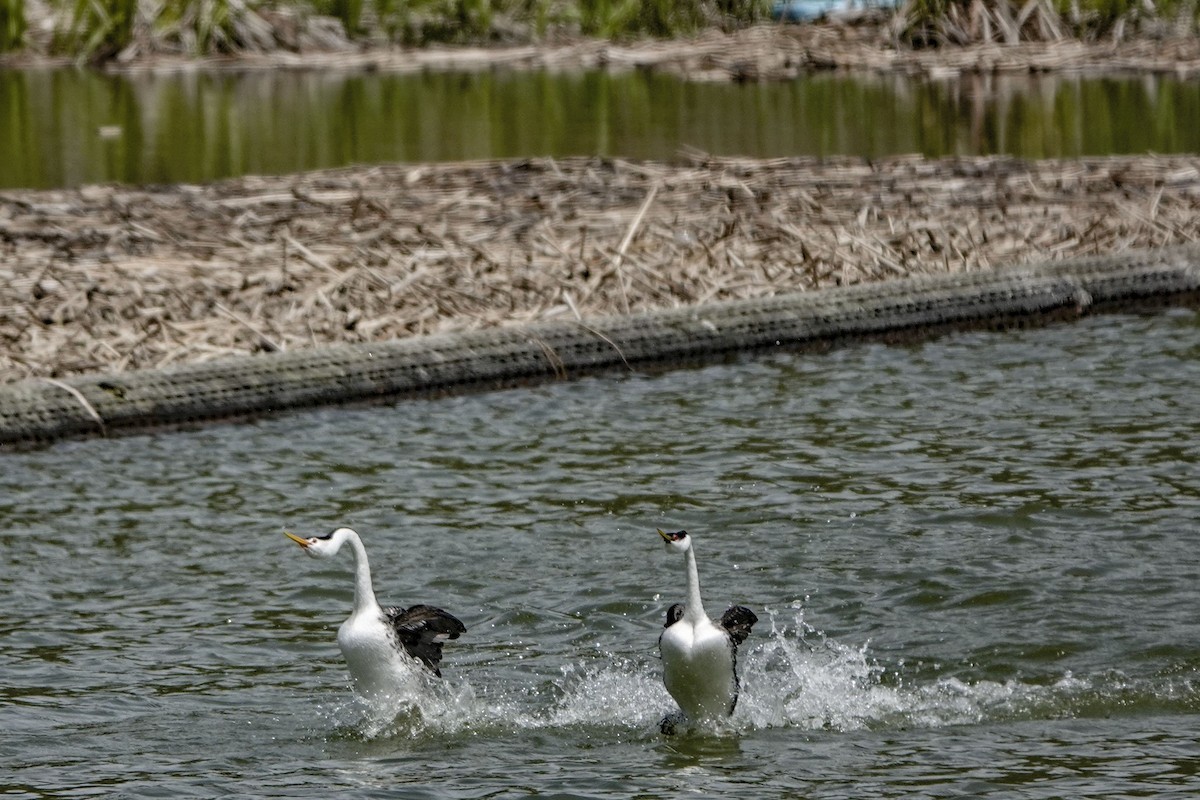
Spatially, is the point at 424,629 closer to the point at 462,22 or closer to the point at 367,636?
the point at 367,636

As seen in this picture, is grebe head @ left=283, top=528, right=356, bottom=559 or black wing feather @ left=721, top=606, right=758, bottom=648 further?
black wing feather @ left=721, top=606, right=758, bottom=648

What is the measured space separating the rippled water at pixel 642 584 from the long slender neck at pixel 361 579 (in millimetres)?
384

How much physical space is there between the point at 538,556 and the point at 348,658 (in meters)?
1.94

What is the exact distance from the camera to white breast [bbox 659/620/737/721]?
6066 mm

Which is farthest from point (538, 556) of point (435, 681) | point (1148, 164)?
point (1148, 164)

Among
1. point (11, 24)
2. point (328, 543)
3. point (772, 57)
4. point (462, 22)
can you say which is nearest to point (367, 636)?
point (328, 543)

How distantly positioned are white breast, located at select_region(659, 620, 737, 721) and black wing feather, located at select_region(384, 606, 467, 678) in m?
0.74

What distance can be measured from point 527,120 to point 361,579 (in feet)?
66.1

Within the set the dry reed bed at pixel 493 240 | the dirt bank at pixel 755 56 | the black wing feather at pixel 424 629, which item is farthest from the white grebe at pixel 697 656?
the dirt bank at pixel 755 56

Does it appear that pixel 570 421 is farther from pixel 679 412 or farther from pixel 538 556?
pixel 538 556

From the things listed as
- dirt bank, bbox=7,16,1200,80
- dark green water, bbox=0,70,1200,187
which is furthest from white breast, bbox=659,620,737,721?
dirt bank, bbox=7,16,1200,80

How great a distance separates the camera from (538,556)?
26.8ft

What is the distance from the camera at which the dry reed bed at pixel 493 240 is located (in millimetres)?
11703

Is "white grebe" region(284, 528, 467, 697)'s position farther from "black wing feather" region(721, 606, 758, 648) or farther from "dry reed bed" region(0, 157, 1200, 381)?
"dry reed bed" region(0, 157, 1200, 381)
